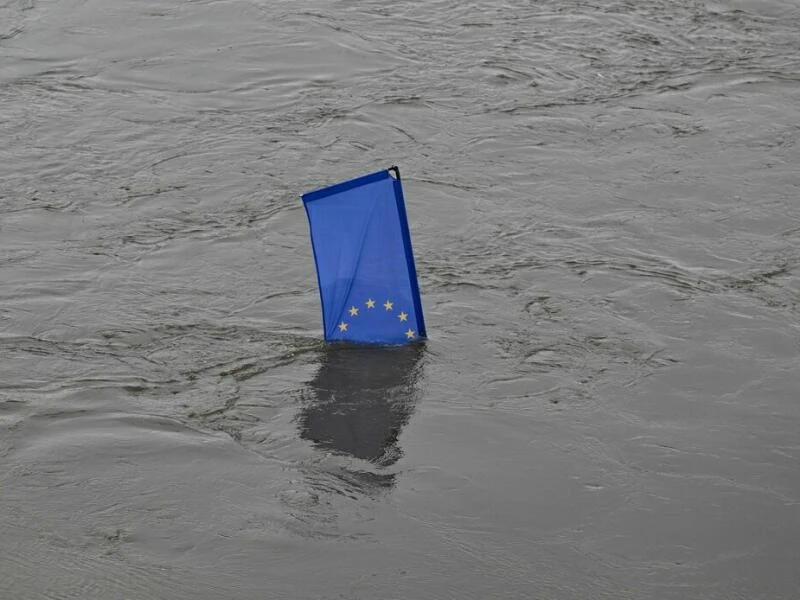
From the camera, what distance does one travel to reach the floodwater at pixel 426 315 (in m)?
5.80

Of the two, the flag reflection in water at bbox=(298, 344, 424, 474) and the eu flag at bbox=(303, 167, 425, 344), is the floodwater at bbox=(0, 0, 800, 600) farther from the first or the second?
the eu flag at bbox=(303, 167, 425, 344)

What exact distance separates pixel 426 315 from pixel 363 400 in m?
1.06

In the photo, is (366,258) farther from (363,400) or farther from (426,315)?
(363,400)

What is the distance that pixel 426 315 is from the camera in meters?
7.96

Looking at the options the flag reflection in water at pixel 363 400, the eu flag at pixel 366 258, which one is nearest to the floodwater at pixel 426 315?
the flag reflection in water at pixel 363 400

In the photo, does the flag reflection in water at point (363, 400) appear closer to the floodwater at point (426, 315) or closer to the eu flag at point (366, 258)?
the floodwater at point (426, 315)

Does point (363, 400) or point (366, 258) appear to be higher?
point (366, 258)

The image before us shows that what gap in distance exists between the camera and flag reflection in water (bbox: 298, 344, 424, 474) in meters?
6.63

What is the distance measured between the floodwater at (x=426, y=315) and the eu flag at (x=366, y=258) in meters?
0.23

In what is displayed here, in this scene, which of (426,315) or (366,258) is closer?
(366,258)

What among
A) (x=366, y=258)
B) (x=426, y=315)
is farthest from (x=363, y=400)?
(x=426, y=315)

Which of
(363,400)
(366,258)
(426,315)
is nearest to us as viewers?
(363,400)

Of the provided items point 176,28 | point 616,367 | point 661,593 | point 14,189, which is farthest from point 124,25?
point 661,593

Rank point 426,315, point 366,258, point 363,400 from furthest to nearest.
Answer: point 426,315 → point 366,258 → point 363,400
